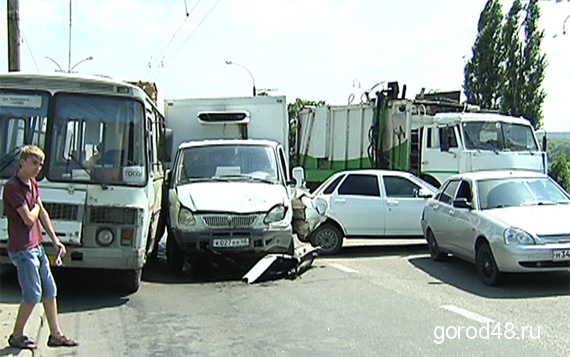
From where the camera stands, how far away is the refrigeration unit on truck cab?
10930 mm

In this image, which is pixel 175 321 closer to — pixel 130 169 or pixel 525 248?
pixel 130 169

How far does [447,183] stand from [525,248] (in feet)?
12.1

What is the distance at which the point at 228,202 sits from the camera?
436 inches

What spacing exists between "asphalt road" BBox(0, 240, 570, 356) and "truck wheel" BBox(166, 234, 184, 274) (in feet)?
0.44

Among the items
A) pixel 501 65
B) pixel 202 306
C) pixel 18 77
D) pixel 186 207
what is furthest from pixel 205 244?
pixel 501 65

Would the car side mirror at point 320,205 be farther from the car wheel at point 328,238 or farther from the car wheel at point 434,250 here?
the car wheel at point 434,250

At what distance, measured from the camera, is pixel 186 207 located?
11.1 m

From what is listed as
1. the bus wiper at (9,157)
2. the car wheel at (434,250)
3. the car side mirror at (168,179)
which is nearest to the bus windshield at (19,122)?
the bus wiper at (9,157)

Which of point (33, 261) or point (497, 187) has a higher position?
point (497, 187)

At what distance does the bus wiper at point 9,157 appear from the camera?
9.29m

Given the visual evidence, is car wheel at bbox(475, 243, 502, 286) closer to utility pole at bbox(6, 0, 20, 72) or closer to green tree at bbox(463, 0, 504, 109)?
utility pole at bbox(6, 0, 20, 72)

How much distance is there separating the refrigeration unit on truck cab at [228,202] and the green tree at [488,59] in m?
31.8

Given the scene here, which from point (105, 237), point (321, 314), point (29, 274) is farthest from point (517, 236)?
point (29, 274)

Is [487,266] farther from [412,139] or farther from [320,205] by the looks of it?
[412,139]
